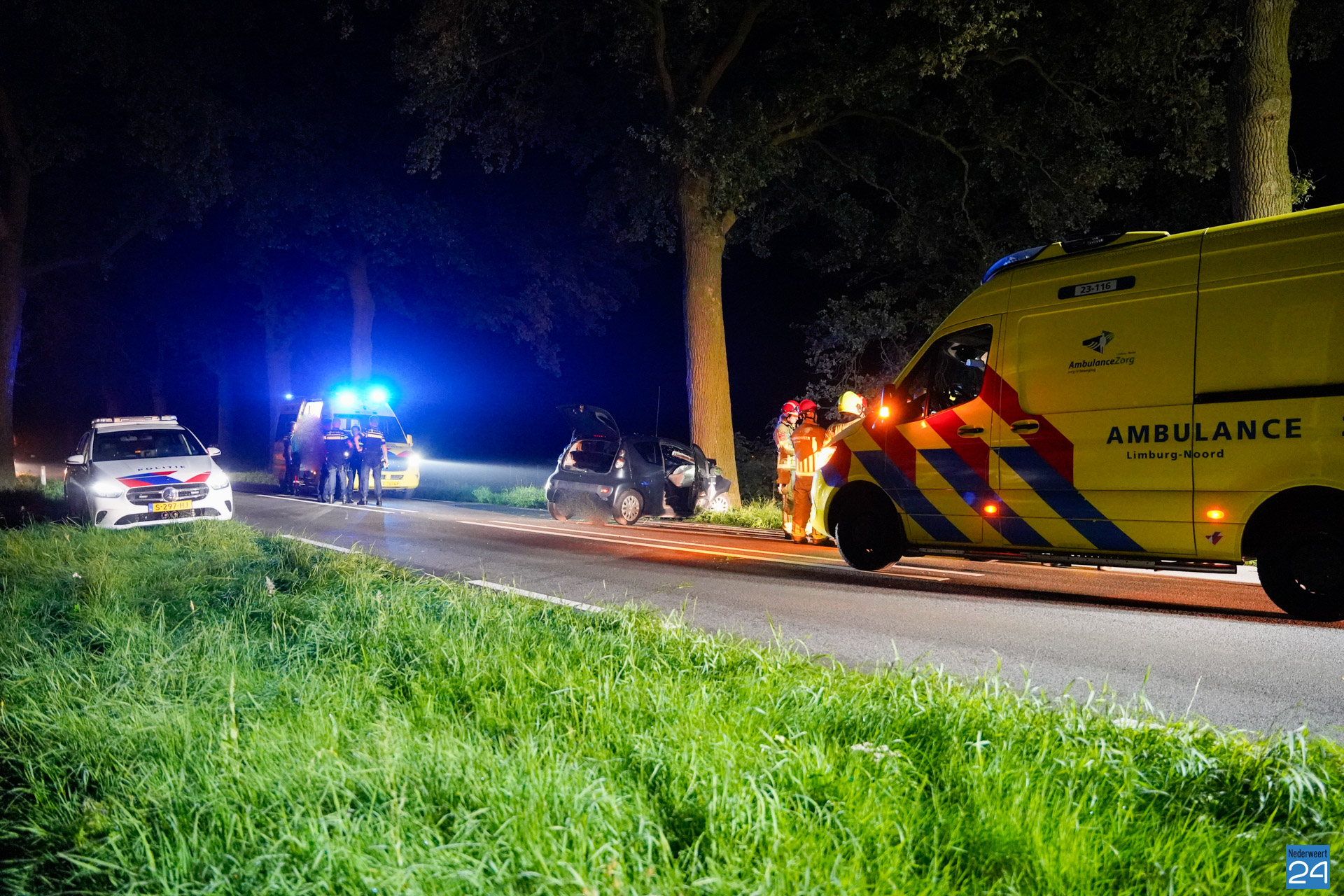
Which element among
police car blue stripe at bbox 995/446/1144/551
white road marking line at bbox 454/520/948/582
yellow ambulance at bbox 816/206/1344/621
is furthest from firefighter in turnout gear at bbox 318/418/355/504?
police car blue stripe at bbox 995/446/1144/551

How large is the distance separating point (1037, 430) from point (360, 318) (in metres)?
28.3

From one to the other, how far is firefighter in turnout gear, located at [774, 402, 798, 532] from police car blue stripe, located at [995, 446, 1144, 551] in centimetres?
418

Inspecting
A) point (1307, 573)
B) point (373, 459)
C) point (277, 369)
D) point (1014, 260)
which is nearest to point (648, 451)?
point (373, 459)

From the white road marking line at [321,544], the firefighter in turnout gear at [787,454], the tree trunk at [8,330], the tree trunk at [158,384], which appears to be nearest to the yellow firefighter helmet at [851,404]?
the firefighter in turnout gear at [787,454]

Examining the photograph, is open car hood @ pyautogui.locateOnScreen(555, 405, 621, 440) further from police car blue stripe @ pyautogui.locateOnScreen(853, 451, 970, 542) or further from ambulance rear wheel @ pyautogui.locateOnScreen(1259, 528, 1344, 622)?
ambulance rear wheel @ pyautogui.locateOnScreen(1259, 528, 1344, 622)

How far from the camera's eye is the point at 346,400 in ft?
77.4

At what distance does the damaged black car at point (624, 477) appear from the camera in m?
16.1

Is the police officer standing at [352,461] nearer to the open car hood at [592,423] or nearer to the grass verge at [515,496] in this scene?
the grass verge at [515,496]

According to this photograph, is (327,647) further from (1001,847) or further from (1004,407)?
(1004,407)

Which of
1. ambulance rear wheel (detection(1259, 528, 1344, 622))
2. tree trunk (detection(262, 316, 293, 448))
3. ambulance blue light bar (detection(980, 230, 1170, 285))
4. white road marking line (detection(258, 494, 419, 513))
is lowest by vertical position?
white road marking line (detection(258, 494, 419, 513))

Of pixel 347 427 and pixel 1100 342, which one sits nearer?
pixel 1100 342

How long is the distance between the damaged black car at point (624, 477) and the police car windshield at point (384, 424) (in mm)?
7429

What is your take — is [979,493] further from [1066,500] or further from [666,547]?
[666,547]

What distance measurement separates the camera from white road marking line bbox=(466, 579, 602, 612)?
7.34 metres
